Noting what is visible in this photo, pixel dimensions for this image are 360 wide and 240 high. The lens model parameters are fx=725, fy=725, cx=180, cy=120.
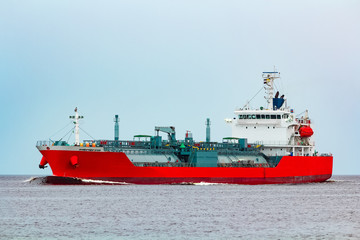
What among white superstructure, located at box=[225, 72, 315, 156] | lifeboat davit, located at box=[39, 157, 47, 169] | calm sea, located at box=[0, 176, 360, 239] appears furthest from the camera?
white superstructure, located at box=[225, 72, 315, 156]

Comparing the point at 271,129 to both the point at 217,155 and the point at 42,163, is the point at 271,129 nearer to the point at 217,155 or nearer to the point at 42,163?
the point at 217,155

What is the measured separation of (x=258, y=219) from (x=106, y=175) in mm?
21976

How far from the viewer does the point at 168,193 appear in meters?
53.5

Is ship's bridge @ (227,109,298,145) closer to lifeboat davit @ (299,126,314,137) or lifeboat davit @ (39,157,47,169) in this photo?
lifeboat davit @ (299,126,314,137)

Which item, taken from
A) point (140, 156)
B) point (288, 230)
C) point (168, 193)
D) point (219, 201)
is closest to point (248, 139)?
point (140, 156)

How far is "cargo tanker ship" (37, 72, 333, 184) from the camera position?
5703cm

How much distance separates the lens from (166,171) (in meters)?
61.1

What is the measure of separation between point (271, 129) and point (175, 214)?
34150 millimetres

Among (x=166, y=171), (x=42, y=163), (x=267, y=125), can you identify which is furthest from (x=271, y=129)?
(x=42, y=163)

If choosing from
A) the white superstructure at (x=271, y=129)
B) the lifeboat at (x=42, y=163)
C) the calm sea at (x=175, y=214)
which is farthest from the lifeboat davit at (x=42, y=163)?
the white superstructure at (x=271, y=129)

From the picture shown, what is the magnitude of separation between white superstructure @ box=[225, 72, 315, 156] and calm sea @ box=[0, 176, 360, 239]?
49.7 feet

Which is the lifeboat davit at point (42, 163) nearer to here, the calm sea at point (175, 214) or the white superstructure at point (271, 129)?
the calm sea at point (175, 214)

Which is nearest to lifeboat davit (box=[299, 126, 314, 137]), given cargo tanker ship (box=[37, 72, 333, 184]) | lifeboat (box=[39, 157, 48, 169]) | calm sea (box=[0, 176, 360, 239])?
cargo tanker ship (box=[37, 72, 333, 184])

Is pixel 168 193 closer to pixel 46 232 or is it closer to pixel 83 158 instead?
pixel 83 158
